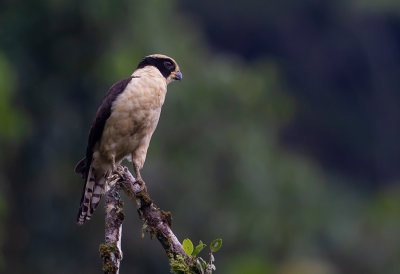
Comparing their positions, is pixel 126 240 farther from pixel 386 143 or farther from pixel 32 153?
pixel 386 143

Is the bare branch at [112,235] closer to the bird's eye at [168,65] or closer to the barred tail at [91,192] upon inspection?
the barred tail at [91,192]

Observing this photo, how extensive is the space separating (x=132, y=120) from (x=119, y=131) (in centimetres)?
11

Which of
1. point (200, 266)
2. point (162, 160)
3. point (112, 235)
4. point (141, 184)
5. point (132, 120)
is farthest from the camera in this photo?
point (162, 160)

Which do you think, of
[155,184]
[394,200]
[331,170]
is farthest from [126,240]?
[331,170]

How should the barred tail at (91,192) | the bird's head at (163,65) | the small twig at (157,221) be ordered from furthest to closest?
the bird's head at (163,65), the barred tail at (91,192), the small twig at (157,221)

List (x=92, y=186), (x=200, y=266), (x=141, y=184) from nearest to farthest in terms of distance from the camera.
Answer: (x=200, y=266)
(x=141, y=184)
(x=92, y=186)

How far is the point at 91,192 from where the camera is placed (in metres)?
6.84

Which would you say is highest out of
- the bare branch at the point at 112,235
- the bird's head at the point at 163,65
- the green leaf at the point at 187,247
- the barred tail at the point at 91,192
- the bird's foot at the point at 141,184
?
the bird's head at the point at 163,65

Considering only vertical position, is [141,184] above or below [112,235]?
above

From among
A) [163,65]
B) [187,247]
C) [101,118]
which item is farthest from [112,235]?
[163,65]

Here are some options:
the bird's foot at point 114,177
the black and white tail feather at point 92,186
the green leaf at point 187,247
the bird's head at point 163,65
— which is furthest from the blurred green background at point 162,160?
the green leaf at point 187,247

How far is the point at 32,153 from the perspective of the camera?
14188 millimetres

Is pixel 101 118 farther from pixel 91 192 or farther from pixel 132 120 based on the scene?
pixel 91 192

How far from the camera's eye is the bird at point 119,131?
22.2ft
